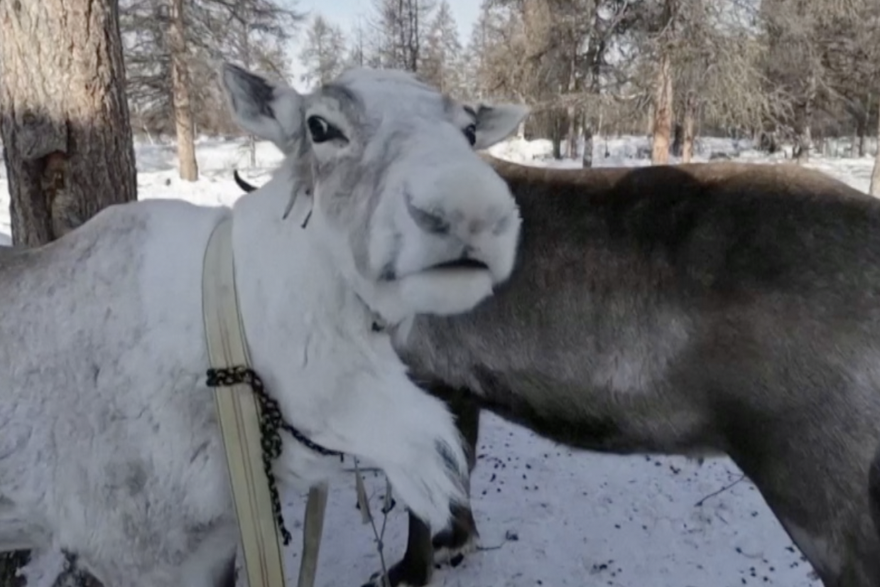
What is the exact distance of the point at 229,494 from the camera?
1.61 meters

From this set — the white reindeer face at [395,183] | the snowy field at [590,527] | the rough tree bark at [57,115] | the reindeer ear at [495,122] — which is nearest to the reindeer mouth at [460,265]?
the white reindeer face at [395,183]

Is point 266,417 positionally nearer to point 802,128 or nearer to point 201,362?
point 201,362

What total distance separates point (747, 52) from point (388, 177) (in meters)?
14.8

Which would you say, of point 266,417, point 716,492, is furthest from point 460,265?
point 716,492

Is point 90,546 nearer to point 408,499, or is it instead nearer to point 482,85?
point 408,499

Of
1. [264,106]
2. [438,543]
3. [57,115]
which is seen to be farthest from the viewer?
[438,543]

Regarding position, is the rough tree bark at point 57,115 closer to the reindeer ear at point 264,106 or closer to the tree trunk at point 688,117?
the reindeer ear at point 264,106

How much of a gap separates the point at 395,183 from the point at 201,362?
581mm

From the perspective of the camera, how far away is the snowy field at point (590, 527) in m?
3.18

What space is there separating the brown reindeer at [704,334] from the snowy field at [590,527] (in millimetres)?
913

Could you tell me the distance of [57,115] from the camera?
102 inches

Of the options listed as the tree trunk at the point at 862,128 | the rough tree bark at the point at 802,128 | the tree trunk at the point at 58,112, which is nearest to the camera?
the tree trunk at the point at 58,112

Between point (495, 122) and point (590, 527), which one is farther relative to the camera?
point (590, 527)

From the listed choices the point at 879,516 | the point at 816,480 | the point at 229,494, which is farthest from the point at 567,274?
the point at 229,494
